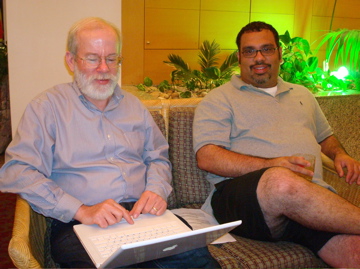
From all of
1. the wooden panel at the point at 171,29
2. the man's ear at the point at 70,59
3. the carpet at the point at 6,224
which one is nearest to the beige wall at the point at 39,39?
the carpet at the point at 6,224

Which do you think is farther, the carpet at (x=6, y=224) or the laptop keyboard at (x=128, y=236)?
the carpet at (x=6, y=224)

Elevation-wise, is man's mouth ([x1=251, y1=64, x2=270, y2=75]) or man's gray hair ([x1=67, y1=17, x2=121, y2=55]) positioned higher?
man's gray hair ([x1=67, y1=17, x2=121, y2=55])

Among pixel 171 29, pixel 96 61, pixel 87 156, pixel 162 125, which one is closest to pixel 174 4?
pixel 171 29

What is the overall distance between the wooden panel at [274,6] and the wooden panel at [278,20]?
6 cm

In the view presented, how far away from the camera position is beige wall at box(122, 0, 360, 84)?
529cm

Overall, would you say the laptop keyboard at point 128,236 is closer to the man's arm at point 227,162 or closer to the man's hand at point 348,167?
the man's arm at point 227,162

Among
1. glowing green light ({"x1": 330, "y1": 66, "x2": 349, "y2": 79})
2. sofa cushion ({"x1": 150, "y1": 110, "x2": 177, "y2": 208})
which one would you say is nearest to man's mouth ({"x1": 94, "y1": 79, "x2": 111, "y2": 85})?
sofa cushion ({"x1": 150, "y1": 110, "x2": 177, "y2": 208})

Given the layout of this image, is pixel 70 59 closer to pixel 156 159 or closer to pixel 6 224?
pixel 156 159

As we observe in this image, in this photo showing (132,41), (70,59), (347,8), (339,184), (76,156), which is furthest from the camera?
(347,8)

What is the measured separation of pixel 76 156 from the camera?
157cm

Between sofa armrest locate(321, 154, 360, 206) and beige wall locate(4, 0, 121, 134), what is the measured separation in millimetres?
1491

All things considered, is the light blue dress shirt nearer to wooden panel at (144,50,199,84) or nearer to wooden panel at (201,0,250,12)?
wooden panel at (144,50,199,84)

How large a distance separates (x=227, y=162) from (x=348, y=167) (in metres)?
0.63

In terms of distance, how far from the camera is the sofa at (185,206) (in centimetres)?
129
